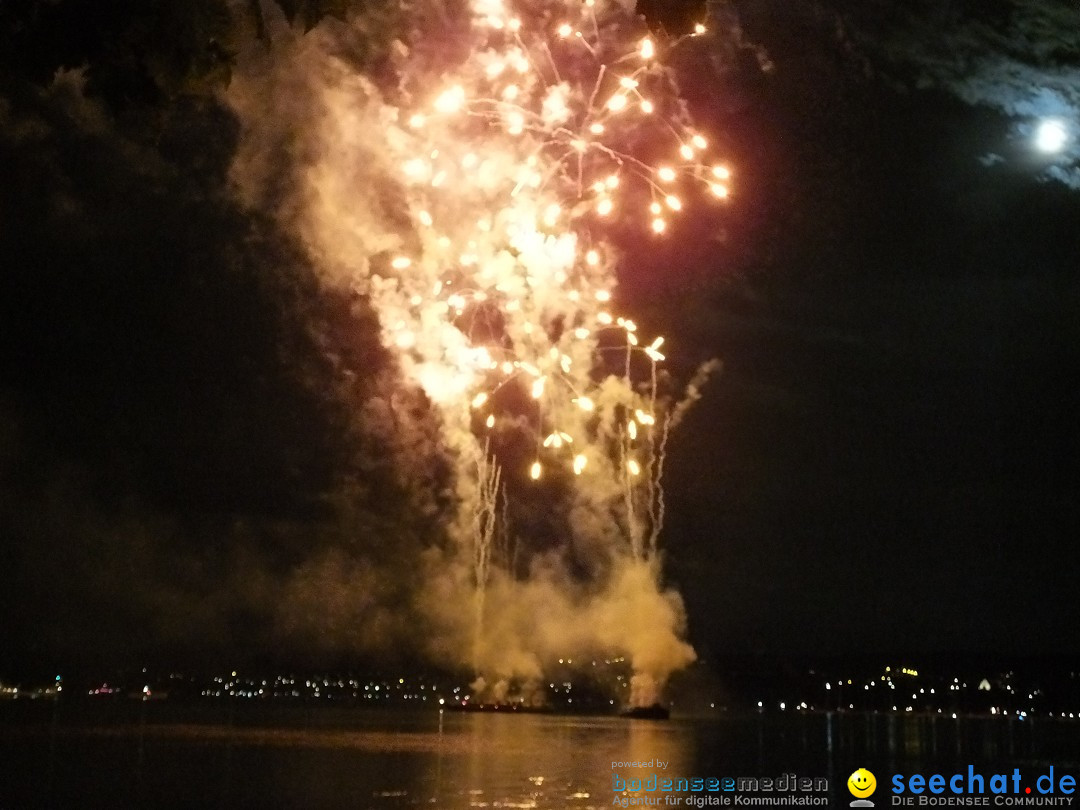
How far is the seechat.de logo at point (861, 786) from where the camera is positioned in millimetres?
23719

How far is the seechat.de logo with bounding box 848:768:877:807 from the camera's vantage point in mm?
23719

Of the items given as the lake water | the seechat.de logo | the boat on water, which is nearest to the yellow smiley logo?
the seechat.de logo

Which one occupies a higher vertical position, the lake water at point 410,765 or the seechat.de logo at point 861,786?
the seechat.de logo at point 861,786

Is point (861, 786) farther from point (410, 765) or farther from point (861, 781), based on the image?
point (410, 765)

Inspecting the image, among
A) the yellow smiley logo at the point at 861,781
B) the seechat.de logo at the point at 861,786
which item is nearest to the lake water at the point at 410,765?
the seechat.de logo at the point at 861,786

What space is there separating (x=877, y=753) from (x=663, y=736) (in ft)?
60.4

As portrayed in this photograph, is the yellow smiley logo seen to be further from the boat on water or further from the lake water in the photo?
the boat on water

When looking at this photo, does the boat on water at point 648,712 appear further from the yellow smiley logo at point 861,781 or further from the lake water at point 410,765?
the yellow smiley logo at point 861,781

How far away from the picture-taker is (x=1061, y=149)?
7.50m

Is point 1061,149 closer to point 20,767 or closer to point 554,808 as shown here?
point 554,808

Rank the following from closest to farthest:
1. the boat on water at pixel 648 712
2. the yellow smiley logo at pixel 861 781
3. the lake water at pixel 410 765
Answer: the yellow smiley logo at pixel 861 781 < the lake water at pixel 410 765 < the boat on water at pixel 648 712

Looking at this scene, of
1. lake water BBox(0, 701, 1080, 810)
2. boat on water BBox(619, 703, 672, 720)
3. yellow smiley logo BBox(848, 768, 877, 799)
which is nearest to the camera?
yellow smiley logo BBox(848, 768, 877, 799)

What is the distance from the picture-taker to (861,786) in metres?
25.3

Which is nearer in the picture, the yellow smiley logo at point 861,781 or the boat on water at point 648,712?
the yellow smiley logo at point 861,781
